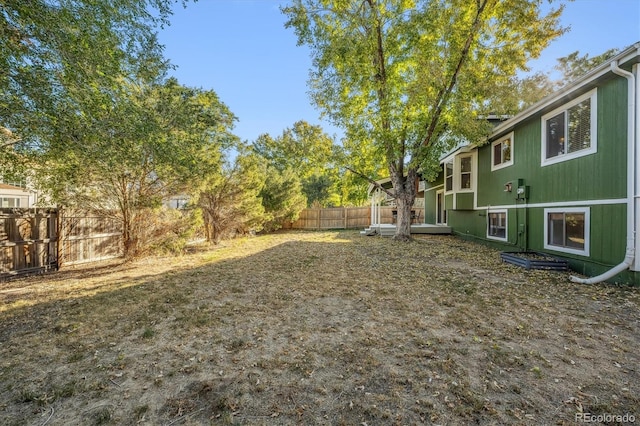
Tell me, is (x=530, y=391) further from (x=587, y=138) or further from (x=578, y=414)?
(x=587, y=138)

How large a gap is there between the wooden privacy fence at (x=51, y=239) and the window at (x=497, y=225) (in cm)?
1216

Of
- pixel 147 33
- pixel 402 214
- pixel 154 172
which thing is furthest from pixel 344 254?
pixel 147 33

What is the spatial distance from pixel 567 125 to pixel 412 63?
257 inches

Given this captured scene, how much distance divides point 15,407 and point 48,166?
499 cm

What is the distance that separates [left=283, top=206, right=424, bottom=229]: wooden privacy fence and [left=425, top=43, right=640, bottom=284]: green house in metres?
10.9

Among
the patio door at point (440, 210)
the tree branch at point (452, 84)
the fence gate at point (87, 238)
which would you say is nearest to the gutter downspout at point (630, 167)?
the tree branch at point (452, 84)

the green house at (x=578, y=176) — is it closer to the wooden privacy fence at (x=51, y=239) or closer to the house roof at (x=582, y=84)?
the house roof at (x=582, y=84)

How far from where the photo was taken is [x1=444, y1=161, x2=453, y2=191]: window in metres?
14.2

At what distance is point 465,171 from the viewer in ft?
42.6

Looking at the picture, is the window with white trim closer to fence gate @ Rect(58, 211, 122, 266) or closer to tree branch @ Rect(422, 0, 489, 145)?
tree branch @ Rect(422, 0, 489, 145)

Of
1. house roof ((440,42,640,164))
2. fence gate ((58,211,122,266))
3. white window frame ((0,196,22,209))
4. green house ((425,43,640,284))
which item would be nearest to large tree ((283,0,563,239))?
house roof ((440,42,640,164))

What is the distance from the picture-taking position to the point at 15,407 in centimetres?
220

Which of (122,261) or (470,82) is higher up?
(470,82)

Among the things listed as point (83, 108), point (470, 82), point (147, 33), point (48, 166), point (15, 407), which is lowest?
point (15, 407)
